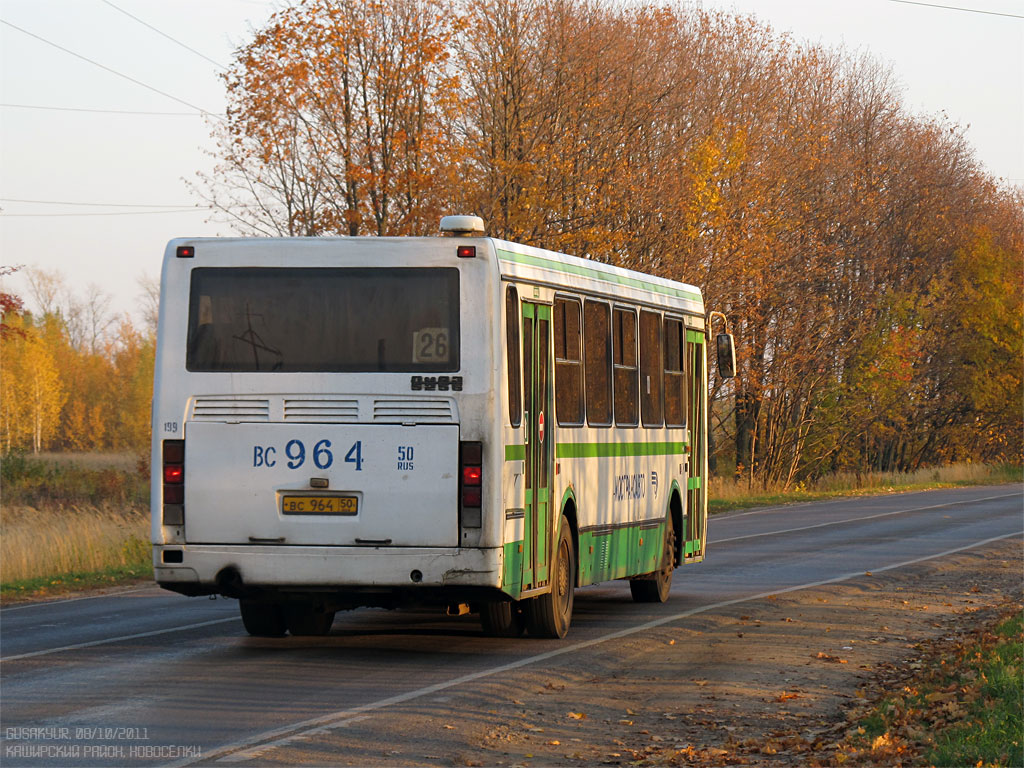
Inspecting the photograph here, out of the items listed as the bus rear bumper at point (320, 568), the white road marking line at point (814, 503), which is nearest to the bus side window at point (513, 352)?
the bus rear bumper at point (320, 568)

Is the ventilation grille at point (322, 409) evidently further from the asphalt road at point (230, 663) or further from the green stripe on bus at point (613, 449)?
the green stripe on bus at point (613, 449)

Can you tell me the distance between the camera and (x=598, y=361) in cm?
1450

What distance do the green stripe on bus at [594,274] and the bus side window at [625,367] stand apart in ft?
1.02

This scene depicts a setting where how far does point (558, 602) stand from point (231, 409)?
333 centimetres

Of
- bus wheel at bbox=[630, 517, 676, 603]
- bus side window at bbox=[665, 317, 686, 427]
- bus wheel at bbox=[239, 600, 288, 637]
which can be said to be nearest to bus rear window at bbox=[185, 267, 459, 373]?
bus wheel at bbox=[239, 600, 288, 637]

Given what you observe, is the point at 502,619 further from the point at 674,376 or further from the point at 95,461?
the point at 95,461

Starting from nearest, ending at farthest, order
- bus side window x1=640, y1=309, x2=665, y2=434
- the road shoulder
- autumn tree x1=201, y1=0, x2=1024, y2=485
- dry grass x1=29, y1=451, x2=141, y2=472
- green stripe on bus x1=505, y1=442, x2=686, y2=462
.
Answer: the road shoulder < green stripe on bus x1=505, y1=442, x2=686, y2=462 < bus side window x1=640, y1=309, x2=665, y2=434 < autumn tree x1=201, y1=0, x2=1024, y2=485 < dry grass x1=29, y1=451, x2=141, y2=472

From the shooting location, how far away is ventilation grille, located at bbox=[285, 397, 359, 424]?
39.1 feet

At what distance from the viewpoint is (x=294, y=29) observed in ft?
112

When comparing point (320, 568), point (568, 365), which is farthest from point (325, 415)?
point (568, 365)

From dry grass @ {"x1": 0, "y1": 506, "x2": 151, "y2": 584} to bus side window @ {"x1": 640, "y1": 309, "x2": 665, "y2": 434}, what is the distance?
8911 millimetres

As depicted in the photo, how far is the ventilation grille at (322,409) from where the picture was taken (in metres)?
11.9

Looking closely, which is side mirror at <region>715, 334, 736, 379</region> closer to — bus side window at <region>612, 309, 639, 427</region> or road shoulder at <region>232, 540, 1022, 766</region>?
bus side window at <region>612, 309, 639, 427</region>

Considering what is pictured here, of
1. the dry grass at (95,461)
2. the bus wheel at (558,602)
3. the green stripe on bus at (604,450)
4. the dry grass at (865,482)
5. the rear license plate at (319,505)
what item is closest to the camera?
the rear license plate at (319,505)
